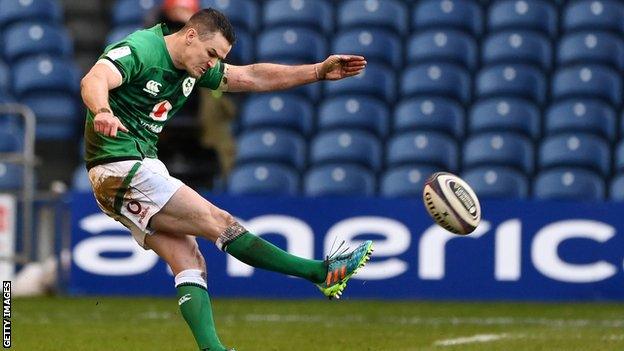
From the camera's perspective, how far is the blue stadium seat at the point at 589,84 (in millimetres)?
13727

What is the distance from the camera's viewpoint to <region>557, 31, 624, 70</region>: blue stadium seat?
1395 cm

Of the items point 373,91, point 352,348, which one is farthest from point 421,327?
point 373,91

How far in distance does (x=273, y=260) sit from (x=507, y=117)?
7.48 m

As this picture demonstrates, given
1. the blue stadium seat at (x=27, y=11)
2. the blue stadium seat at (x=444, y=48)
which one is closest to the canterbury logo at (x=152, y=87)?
the blue stadium seat at (x=444, y=48)

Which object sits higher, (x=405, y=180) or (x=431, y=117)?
(x=431, y=117)

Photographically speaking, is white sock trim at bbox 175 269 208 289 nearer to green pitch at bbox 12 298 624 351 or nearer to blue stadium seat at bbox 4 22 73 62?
green pitch at bbox 12 298 624 351

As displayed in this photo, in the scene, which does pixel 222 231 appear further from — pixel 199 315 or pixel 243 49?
pixel 243 49

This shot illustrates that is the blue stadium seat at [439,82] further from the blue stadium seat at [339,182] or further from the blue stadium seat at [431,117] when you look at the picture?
the blue stadium seat at [339,182]

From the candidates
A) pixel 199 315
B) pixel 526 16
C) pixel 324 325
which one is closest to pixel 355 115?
pixel 526 16

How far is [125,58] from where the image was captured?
614 centimetres

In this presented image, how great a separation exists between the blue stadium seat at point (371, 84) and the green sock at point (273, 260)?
7.65 m

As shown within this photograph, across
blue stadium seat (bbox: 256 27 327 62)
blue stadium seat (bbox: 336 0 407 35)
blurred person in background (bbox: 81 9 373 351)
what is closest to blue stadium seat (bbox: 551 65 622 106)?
blue stadium seat (bbox: 336 0 407 35)

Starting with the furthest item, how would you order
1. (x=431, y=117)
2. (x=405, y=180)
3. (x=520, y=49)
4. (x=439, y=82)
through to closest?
(x=520, y=49), (x=439, y=82), (x=431, y=117), (x=405, y=180)

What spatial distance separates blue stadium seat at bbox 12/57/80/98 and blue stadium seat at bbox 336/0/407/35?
2.94 metres
